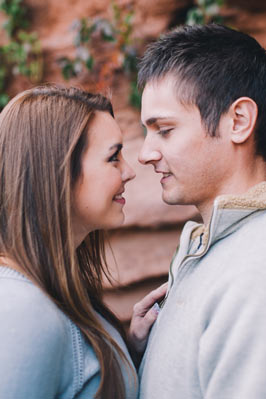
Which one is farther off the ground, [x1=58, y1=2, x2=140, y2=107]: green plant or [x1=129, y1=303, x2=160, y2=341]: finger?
[x1=58, y1=2, x2=140, y2=107]: green plant

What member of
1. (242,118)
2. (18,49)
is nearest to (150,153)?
(242,118)

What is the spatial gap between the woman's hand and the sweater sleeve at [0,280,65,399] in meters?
0.53

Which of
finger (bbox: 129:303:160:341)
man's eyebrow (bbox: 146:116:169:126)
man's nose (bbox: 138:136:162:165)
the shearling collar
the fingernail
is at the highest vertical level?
man's eyebrow (bbox: 146:116:169:126)

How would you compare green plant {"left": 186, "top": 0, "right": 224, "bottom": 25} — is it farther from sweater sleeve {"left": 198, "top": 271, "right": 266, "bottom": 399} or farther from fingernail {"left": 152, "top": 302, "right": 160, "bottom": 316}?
sweater sleeve {"left": 198, "top": 271, "right": 266, "bottom": 399}

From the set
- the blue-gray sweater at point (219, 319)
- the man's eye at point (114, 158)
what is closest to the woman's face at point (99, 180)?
the man's eye at point (114, 158)

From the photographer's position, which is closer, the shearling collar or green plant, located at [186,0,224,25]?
the shearling collar

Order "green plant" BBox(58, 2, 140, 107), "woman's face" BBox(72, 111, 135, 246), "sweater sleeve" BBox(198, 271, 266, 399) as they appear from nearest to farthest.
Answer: "sweater sleeve" BBox(198, 271, 266, 399), "woman's face" BBox(72, 111, 135, 246), "green plant" BBox(58, 2, 140, 107)

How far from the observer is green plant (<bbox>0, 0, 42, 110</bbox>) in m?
3.77

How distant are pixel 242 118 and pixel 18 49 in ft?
9.02

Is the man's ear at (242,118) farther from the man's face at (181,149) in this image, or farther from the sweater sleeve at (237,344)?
the sweater sleeve at (237,344)

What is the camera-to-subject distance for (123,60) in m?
3.60

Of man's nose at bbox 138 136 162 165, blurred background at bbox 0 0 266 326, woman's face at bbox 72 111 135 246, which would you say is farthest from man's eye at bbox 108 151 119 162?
blurred background at bbox 0 0 266 326

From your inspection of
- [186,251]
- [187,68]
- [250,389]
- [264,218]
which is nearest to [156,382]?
[250,389]

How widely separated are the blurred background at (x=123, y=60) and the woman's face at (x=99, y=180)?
1.52 m
